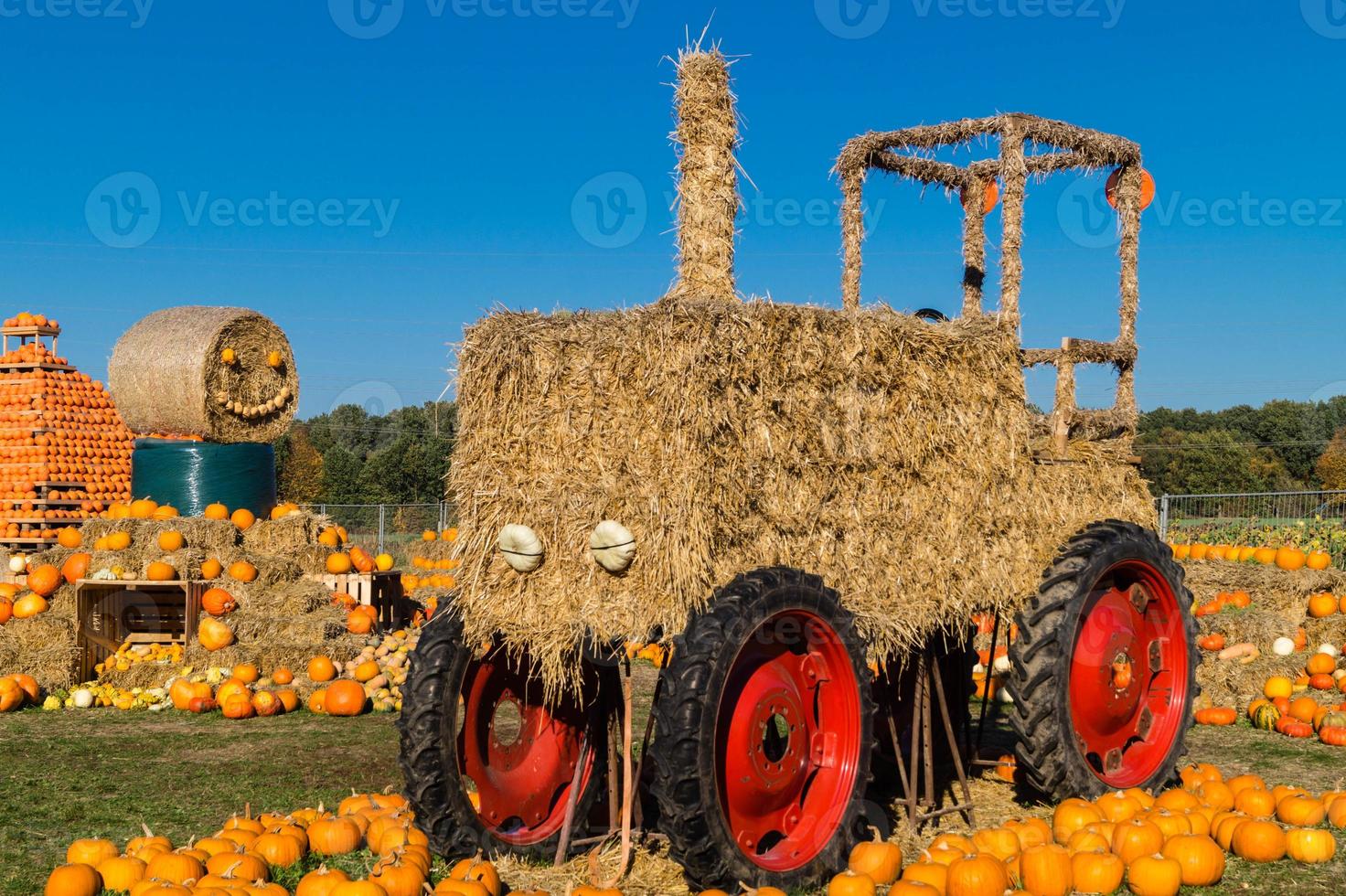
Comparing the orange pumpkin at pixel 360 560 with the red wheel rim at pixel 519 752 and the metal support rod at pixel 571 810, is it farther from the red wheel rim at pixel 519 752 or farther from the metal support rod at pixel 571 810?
the metal support rod at pixel 571 810

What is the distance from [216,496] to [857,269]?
9.81 metres

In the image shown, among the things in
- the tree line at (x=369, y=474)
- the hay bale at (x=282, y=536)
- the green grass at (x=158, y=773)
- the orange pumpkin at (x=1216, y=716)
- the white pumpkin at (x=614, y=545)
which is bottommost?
the green grass at (x=158, y=773)

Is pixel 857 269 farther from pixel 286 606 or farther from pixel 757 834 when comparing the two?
pixel 286 606

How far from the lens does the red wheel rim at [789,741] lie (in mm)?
5172

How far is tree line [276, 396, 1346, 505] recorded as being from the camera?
42.8m

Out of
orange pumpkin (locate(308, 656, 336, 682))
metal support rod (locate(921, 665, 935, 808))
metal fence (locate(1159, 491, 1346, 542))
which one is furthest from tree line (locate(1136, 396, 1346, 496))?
metal support rod (locate(921, 665, 935, 808))

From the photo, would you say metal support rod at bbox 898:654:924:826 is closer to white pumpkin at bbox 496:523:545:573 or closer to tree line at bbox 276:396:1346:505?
white pumpkin at bbox 496:523:545:573

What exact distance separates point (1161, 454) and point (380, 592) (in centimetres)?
4508

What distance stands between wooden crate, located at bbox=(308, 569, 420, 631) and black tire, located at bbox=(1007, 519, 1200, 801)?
31.0 ft

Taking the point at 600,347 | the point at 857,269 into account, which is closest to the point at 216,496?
the point at 857,269

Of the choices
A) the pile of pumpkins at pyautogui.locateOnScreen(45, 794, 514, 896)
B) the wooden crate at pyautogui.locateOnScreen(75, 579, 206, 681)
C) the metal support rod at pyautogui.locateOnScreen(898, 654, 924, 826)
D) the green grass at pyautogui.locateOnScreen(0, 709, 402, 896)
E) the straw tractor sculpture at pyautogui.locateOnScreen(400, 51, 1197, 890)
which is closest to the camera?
the pile of pumpkins at pyautogui.locateOnScreen(45, 794, 514, 896)

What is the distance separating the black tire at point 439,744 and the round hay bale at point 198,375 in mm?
10359

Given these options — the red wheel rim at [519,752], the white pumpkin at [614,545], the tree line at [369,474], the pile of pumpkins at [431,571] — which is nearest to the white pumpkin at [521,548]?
the white pumpkin at [614,545]

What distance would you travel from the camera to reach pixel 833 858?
17.6 feet
